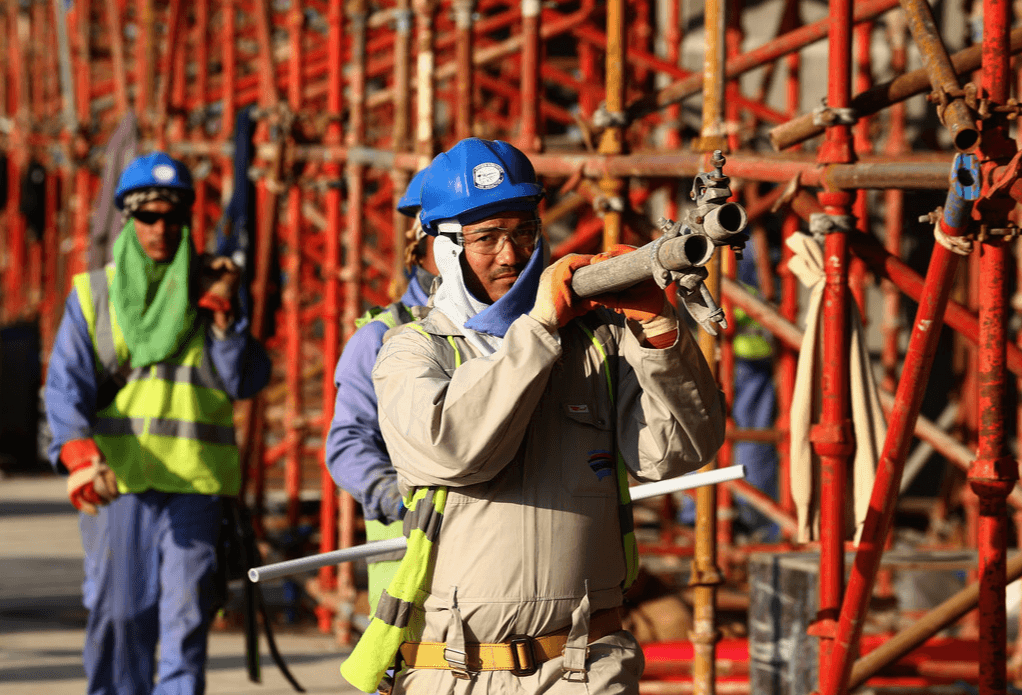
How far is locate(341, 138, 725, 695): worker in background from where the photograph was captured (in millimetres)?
2576

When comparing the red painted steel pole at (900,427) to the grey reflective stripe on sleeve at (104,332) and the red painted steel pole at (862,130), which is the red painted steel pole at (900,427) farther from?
the red painted steel pole at (862,130)

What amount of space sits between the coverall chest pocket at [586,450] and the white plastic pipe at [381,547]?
169 millimetres

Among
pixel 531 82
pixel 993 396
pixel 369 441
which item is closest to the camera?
pixel 993 396

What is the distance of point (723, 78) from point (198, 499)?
86.4 inches

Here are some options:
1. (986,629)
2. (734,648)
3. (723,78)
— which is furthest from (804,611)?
(723,78)

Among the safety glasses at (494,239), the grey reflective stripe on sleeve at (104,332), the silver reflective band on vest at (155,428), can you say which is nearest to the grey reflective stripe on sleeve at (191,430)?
the silver reflective band on vest at (155,428)

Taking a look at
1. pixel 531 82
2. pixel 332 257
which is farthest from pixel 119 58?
pixel 531 82

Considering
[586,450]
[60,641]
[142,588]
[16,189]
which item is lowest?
[60,641]

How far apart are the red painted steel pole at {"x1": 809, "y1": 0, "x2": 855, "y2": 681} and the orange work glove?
216cm

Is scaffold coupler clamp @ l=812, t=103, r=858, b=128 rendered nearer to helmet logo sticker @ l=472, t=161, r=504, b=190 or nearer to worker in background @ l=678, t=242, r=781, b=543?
helmet logo sticker @ l=472, t=161, r=504, b=190

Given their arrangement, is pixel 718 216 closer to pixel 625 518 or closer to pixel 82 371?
pixel 625 518

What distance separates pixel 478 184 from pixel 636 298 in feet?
1.68

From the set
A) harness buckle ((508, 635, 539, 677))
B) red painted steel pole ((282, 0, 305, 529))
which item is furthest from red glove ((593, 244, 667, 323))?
red painted steel pole ((282, 0, 305, 529))

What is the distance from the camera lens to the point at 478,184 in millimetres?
2793
